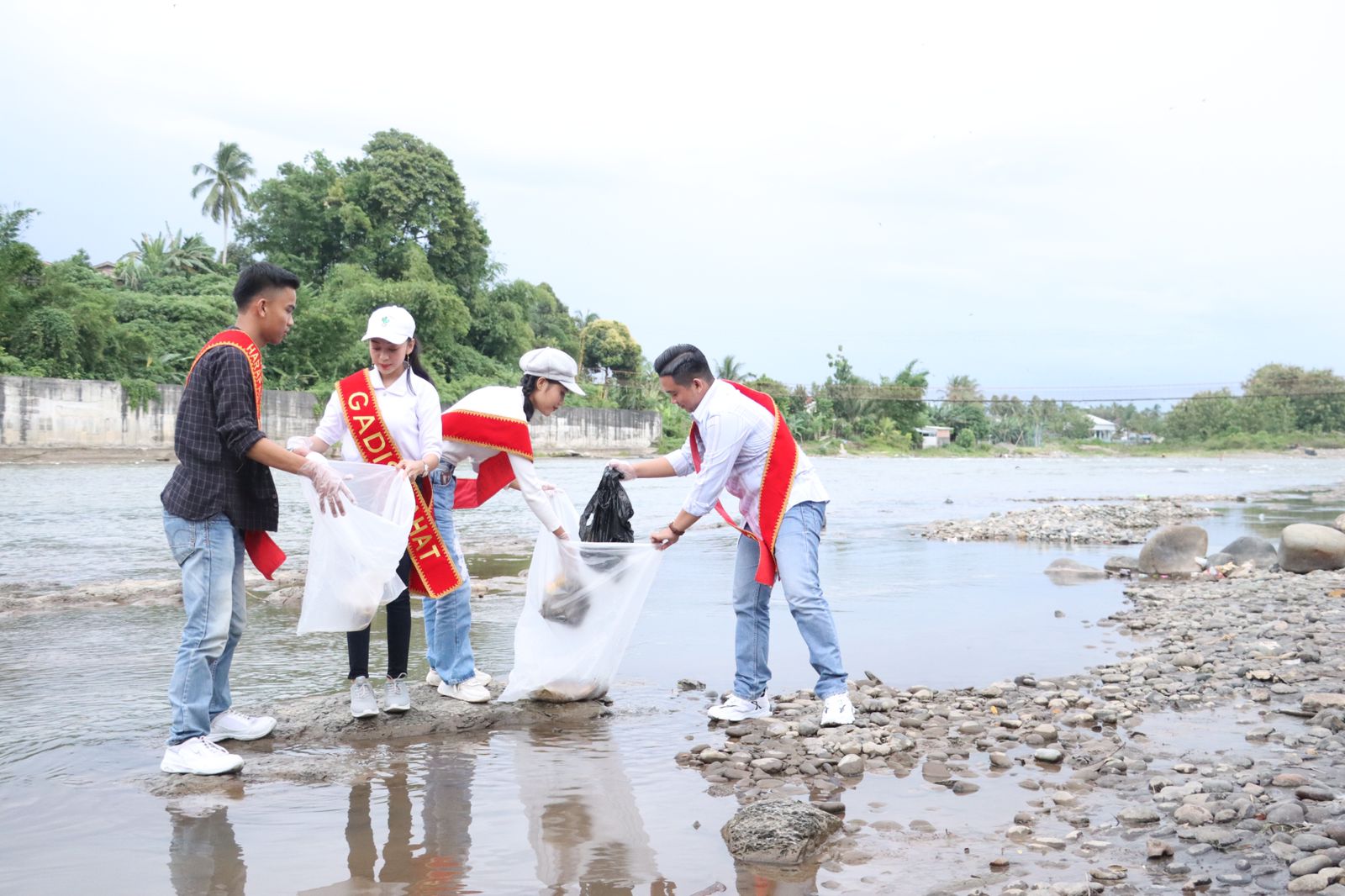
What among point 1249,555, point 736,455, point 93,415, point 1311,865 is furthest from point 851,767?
point 93,415

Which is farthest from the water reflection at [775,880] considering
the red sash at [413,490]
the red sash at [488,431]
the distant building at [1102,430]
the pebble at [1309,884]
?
the distant building at [1102,430]

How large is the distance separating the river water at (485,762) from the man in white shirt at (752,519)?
1.64ft

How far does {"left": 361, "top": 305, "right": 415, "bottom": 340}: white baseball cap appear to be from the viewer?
14.4 ft

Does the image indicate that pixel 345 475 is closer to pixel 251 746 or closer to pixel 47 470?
pixel 251 746

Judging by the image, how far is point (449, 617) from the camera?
16.3ft

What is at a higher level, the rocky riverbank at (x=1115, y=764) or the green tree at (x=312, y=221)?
the green tree at (x=312, y=221)

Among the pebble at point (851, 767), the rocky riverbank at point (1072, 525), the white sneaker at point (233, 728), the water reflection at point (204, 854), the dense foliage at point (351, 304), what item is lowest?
the rocky riverbank at point (1072, 525)

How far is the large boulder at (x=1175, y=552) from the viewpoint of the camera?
10.6 meters

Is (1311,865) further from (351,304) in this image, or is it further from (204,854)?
(351,304)

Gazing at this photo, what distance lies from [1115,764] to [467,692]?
2.94 metres

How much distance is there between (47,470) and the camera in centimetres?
2817

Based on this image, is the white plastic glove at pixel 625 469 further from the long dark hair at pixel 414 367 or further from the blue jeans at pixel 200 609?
the blue jeans at pixel 200 609

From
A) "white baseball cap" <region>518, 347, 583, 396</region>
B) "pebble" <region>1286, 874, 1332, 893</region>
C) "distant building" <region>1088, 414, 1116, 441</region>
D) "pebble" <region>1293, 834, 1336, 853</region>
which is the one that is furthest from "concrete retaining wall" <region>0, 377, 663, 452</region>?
"distant building" <region>1088, 414, 1116, 441</region>

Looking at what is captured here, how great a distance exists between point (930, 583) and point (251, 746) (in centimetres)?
730
